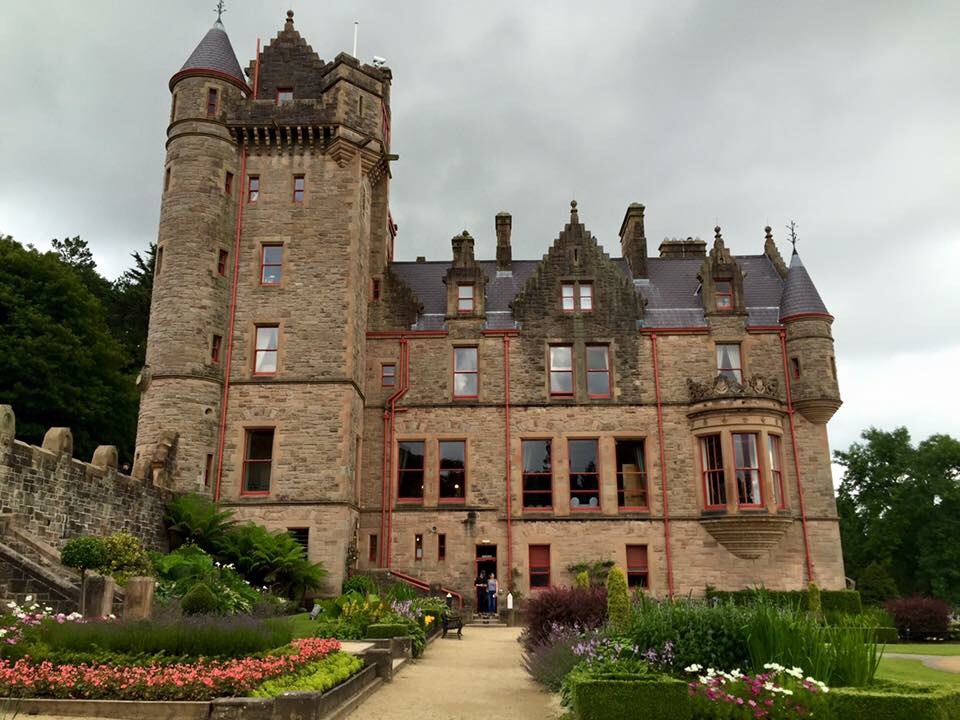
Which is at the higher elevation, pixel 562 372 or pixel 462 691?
pixel 562 372

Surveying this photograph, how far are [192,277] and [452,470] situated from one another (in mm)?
11806

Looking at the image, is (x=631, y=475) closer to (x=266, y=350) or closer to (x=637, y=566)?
(x=637, y=566)

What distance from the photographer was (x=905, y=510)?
4850 cm

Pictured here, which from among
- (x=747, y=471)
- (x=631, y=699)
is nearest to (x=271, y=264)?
(x=747, y=471)

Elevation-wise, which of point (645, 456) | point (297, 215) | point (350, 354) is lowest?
point (645, 456)

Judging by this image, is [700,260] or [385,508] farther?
[700,260]

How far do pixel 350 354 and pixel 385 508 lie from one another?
6.05 meters

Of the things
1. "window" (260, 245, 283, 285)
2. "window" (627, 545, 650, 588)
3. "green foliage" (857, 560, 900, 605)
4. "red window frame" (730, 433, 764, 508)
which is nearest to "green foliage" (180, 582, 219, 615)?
"window" (260, 245, 283, 285)

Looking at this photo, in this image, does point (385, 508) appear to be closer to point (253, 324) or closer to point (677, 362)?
point (253, 324)

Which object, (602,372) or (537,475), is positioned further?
(602,372)

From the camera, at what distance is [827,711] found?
8320mm

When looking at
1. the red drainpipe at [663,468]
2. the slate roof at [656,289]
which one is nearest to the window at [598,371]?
the red drainpipe at [663,468]

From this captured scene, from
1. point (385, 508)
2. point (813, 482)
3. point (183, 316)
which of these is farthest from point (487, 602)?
point (183, 316)

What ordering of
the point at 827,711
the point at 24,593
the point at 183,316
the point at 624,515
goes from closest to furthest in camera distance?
the point at 827,711
the point at 24,593
the point at 183,316
the point at 624,515
